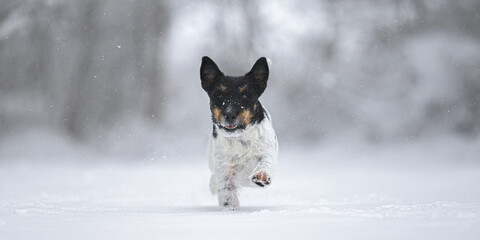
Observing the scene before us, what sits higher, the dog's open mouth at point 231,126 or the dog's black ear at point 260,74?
the dog's black ear at point 260,74

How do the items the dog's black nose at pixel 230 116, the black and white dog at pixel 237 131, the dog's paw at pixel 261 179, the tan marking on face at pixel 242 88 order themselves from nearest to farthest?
1. the dog's paw at pixel 261 179
2. the dog's black nose at pixel 230 116
3. the black and white dog at pixel 237 131
4. the tan marking on face at pixel 242 88

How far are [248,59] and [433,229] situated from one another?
41.1 ft

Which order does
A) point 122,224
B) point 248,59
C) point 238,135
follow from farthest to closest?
point 248,59 → point 238,135 → point 122,224

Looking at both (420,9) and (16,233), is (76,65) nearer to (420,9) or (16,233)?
(420,9)

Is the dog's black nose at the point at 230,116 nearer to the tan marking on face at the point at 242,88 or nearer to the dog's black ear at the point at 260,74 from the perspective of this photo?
the tan marking on face at the point at 242,88

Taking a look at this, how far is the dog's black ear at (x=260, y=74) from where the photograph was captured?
16.0 feet

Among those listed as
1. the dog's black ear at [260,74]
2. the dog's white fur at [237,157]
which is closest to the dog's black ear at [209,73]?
the dog's black ear at [260,74]

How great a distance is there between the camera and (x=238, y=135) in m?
4.53

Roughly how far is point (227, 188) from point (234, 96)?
87 cm

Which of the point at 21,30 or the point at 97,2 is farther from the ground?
the point at 97,2

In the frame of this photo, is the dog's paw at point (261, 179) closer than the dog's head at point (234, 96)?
Yes

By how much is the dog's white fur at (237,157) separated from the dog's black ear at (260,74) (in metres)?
0.35

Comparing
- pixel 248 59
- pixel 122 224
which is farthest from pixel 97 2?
pixel 122 224

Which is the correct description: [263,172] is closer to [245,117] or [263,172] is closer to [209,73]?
[245,117]
